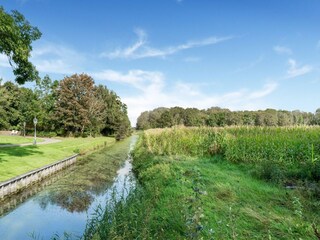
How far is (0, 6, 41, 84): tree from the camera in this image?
1226cm

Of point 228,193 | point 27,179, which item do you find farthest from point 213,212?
point 27,179

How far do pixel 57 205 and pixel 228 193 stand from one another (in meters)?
8.19

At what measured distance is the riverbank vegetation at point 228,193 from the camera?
5.78m

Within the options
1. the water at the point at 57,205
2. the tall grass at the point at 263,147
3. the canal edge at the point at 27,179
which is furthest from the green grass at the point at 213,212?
the canal edge at the point at 27,179

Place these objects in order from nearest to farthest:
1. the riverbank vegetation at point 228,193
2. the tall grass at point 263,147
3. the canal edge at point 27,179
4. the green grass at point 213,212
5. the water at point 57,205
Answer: the green grass at point 213,212 < the riverbank vegetation at point 228,193 < the water at point 57,205 < the tall grass at point 263,147 < the canal edge at point 27,179

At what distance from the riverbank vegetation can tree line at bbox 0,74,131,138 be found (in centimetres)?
3797

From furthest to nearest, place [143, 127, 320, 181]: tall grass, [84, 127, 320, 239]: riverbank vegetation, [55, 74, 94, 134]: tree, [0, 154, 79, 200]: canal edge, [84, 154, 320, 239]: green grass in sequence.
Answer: [55, 74, 94, 134]: tree, [0, 154, 79, 200]: canal edge, [143, 127, 320, 181]: tall grass, [84, 127, 320, 239]: riverbank vegetation, [84, 154, 320, 239]: green grass

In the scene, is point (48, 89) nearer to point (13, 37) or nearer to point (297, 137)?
point (13, 37)

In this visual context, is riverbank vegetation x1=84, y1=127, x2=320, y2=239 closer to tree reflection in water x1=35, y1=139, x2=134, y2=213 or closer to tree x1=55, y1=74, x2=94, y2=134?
tree reflection in water x1=35, y1=139, x2=134, y2=213

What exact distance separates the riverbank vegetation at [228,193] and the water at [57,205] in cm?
125

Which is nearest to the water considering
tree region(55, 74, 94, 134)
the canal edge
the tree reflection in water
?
the tree reflection in water

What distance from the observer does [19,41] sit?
43.0 ft

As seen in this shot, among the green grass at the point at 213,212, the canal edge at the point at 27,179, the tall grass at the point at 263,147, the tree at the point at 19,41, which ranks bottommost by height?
the canal edge at the point at 27,179

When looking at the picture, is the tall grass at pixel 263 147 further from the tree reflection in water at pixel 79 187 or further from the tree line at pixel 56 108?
the tree line at pixel 56 108
